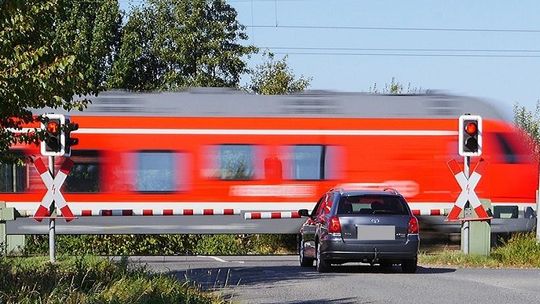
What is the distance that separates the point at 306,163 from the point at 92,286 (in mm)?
15796

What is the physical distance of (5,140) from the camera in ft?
58.4

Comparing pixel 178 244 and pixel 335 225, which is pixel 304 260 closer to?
pixel 335 225

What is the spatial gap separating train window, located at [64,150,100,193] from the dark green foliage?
2074mm

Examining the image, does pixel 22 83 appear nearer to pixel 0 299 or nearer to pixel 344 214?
pixel 0 299

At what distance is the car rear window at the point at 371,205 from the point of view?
69.7 feet

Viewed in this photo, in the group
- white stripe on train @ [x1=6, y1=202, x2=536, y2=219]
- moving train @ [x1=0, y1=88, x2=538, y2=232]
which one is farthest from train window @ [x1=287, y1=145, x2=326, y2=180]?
white stripe on train @ [x1=6, y1=202, x2=536, y2=219]

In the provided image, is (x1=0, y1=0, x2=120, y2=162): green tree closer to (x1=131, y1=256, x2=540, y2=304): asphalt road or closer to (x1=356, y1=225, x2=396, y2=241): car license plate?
(x1=131, y1=256, x2=540, y2=304): asphalt road

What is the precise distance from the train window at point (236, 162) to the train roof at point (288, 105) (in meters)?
0.86

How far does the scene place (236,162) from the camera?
30500 mm

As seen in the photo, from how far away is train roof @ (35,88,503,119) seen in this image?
101ft

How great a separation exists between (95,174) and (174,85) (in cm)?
3250

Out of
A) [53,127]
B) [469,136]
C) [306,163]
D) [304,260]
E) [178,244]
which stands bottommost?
[178,244]

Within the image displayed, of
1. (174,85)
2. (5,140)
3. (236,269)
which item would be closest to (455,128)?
Answer: (236,269)

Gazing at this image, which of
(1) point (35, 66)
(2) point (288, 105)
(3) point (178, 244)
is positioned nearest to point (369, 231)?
(1) point (35, 66)
